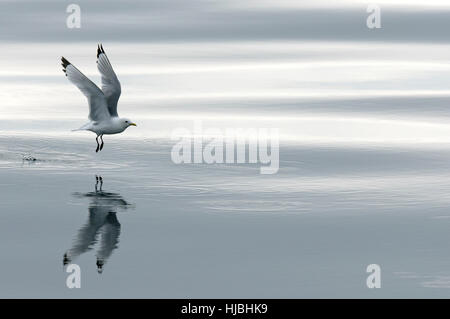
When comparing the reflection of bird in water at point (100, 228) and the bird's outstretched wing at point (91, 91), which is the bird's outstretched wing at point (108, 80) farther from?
the reflection of bird in water at point (100, 228)

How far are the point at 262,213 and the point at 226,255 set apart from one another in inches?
73.7

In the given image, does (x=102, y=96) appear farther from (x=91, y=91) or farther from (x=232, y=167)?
(x=232, y=167)

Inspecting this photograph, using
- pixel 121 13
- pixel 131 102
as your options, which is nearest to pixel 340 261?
pixel 131 102

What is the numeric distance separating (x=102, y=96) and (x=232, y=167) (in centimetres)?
233

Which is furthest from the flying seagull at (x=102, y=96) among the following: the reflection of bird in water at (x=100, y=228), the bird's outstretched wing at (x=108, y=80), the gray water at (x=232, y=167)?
the reflection of bird in water at (x=100, y=228)

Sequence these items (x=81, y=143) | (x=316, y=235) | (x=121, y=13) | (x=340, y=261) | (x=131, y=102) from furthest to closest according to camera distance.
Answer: (x=121, y=13)
(x=131, y=102)
(x=81, y=143)
(x=316, y=235)
(x=340, y=261)

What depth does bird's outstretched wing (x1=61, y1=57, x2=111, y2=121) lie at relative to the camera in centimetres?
1784

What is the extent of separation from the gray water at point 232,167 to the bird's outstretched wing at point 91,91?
621 millimetres

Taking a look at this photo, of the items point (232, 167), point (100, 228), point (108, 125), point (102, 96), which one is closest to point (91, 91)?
point (102, 96)

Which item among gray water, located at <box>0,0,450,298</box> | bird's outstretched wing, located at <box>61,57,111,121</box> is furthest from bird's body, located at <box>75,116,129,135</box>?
gray water, located at <box>0,0,450,298</box>

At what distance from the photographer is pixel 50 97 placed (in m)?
24.0

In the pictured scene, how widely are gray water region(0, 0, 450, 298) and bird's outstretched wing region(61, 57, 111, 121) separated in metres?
0.62

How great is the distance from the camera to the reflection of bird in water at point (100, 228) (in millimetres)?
12570
